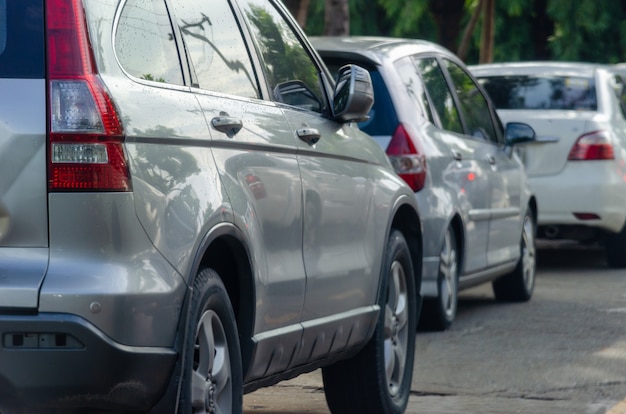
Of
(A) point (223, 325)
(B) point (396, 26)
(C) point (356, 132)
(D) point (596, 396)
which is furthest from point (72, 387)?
(B) point (396, 26)

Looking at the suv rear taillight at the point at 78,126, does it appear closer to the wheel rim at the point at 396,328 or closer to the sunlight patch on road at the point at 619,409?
the wheel rim at the point at 396,328

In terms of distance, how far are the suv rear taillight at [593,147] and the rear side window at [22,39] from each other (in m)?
9.05

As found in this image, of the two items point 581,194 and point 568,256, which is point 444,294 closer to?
point 581,194

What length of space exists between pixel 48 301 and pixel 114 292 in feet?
0.56

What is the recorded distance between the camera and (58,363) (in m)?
3.80

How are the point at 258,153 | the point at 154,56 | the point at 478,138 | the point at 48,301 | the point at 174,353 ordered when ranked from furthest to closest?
1. the point at 478,138
2. the point at 258,153
3. the point at 154,56
4. the point at 174,353
5. the point at 48,301

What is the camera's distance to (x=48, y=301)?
3.80m

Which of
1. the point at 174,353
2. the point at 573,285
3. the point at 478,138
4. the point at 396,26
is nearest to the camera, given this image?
the point at 174,353

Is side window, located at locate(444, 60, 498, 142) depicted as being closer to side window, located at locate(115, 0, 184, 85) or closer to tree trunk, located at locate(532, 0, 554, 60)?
side window, located at locate(115, 0, 184, 85)

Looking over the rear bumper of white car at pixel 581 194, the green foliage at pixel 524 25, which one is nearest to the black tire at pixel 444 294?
the rear bumper of white car at pixel 581 194

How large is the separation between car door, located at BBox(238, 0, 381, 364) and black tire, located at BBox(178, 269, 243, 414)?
2.33 feet

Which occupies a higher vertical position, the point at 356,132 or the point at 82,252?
the point at 82,252

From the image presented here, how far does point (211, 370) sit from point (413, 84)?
15.5 feet

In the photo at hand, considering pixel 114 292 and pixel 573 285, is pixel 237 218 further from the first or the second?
pixel 573 285
